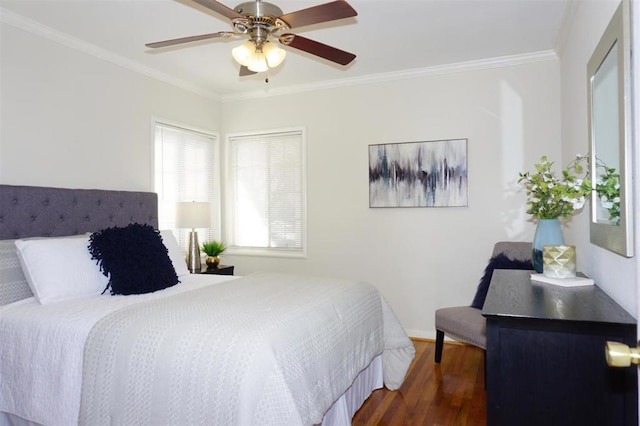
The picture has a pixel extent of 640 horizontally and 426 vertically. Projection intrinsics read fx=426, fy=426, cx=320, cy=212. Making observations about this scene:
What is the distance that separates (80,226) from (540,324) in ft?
9.88

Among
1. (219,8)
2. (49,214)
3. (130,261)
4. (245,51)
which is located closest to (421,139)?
(245,51)

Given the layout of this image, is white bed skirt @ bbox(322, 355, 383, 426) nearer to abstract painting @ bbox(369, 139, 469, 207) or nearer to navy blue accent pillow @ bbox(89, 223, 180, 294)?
navy blue accent pillow @ bbox(89, 223, 180, 294)

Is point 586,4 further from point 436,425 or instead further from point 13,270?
point 13,270

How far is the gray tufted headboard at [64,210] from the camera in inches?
105

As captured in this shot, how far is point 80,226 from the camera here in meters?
3.11

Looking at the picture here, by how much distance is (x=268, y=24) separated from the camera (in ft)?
6.87

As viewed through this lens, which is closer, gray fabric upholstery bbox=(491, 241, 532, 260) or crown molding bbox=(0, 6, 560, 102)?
crown molding bbox=(0, 6, 560, 102)

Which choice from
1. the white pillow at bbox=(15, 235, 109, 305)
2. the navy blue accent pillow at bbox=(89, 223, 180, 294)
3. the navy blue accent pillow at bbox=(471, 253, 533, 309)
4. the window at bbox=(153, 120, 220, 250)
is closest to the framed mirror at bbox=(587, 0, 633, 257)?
the navy blue accent pillow at bbox=(471, 253, 533, 309)

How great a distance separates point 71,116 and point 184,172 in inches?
52.0

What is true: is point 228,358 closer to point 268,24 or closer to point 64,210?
point 268,24

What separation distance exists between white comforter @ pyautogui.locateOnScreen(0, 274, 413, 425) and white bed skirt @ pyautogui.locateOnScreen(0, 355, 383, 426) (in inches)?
4.1

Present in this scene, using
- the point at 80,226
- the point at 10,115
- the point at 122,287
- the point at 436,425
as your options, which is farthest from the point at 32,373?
the point at 436,425

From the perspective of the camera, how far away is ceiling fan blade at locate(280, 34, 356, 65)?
2229 millimetres

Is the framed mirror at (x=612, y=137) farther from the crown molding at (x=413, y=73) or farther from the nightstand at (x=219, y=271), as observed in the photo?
the nightstand at (x=219, y=271)
